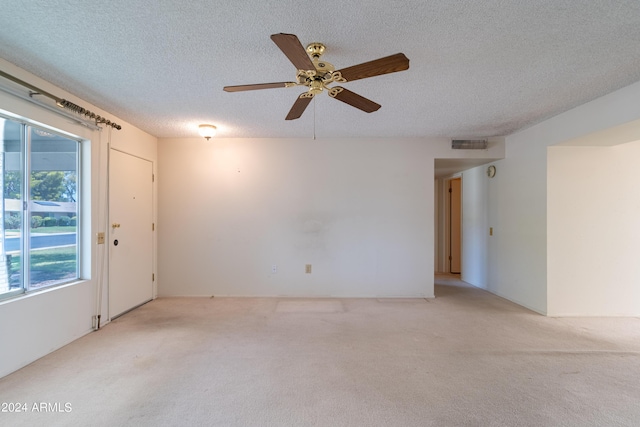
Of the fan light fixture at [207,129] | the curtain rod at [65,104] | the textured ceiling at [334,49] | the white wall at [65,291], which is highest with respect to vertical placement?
the textured ceiling at [334,49]

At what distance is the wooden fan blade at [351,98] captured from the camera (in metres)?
1.95

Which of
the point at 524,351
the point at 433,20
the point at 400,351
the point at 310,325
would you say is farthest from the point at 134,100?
the point at 524,351

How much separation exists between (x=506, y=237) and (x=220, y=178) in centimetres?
442

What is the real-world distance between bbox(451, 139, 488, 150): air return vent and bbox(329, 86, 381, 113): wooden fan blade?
250cm

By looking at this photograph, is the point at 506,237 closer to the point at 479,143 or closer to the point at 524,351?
the point at 479,143

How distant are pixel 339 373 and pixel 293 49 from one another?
224cm

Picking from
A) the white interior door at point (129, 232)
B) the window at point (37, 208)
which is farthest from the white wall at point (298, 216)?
the window at point (37, 208)

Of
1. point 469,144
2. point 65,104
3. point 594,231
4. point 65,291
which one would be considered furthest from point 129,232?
point 594,231

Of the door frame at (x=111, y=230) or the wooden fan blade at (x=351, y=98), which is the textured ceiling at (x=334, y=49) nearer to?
the wooden fan blade at (x=351, y=98)

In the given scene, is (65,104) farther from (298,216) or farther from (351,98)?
(298,216)

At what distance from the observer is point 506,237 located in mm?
4090

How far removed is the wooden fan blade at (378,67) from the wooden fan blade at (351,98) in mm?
190

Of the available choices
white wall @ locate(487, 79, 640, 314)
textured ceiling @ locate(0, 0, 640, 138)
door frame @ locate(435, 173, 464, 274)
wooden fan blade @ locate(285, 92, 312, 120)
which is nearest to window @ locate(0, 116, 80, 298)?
textured ceiling @ locate(0, 0, 640, 138)

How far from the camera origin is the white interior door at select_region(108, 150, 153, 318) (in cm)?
325
